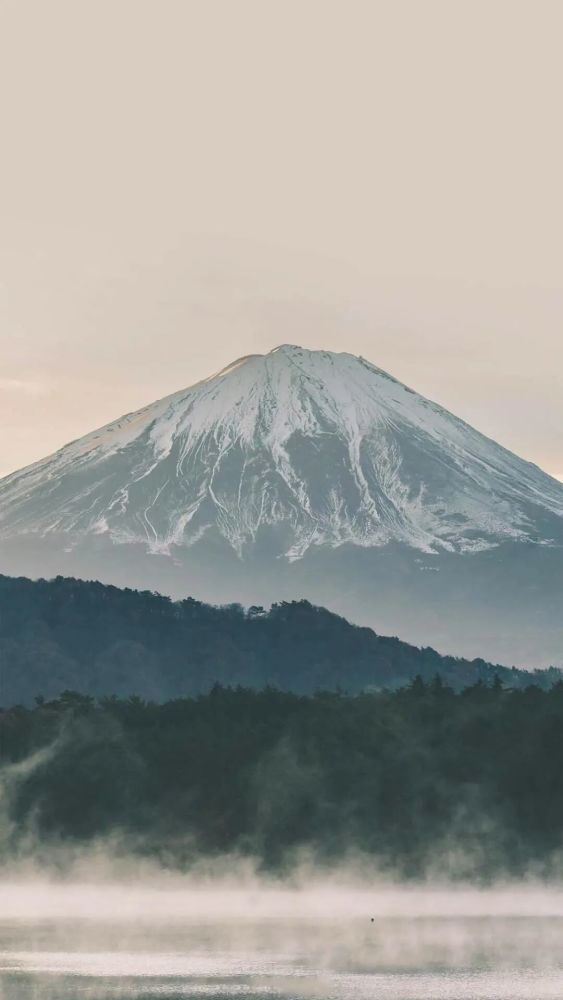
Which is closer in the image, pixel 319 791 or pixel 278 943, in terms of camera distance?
pixel 278 943

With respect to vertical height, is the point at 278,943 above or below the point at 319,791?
below

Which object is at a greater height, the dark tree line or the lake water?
the dark tree line

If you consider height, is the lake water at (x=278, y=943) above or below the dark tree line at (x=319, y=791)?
below

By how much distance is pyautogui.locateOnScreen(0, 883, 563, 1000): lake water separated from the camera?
9875cm

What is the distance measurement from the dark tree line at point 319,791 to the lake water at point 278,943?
7.12 meters

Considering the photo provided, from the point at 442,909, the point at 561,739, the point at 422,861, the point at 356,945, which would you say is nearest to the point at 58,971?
the point at 356,945

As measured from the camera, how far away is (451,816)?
598 ft

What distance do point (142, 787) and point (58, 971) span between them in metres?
85.2

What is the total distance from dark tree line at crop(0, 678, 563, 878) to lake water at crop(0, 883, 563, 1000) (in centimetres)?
712

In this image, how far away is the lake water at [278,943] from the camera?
98750 mm

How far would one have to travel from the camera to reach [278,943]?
124000mm

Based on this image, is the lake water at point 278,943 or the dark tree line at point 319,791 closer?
the lake water at point 278,943

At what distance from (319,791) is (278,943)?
64.4 meters

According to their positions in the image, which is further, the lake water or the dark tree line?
the dark tree line
